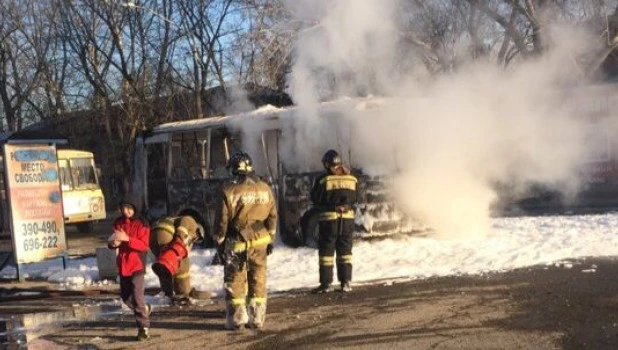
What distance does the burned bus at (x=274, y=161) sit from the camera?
11.6m

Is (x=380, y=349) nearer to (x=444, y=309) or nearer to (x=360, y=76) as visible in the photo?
(x=444, y=309)

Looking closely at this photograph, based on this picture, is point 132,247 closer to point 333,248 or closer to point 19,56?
point 333,248

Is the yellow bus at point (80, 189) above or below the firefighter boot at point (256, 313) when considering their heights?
above

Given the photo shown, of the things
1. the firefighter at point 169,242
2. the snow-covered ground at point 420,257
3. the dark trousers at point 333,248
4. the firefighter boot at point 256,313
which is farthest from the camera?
the snow-covered ground at point 420,257

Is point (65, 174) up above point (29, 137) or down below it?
below

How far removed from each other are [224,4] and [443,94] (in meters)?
18.7

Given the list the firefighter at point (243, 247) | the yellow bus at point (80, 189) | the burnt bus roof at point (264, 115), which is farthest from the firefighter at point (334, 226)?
the yellow bus at point (80, 189)

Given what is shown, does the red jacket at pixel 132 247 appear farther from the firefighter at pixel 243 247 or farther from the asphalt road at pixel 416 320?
the firefighter at pixel 243 247

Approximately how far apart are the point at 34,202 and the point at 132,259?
229 inches

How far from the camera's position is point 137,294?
6.81 metres

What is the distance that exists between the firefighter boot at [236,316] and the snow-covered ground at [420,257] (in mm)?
2347

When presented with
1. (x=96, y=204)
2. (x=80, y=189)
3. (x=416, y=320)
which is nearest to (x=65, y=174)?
(x=80, y=189)

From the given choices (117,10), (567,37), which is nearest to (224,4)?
(117,10)

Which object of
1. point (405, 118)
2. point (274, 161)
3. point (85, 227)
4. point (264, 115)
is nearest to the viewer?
point (405, 118)
